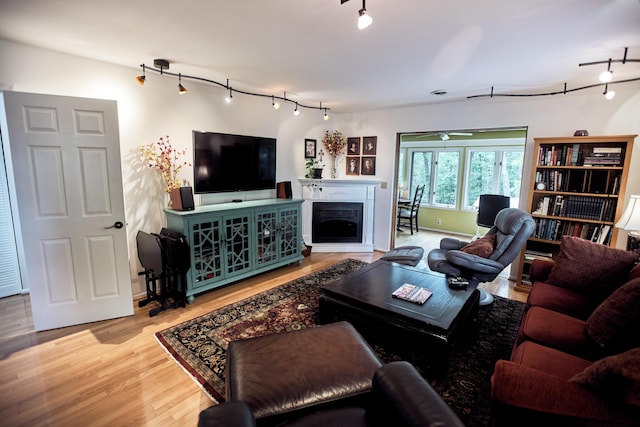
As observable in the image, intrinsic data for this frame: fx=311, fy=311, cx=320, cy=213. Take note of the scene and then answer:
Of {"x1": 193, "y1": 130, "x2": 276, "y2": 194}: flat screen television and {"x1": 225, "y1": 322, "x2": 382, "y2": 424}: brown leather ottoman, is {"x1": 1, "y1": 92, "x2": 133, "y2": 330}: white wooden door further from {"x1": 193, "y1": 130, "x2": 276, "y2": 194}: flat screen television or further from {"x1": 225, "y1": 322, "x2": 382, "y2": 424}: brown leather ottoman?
{"x1": 225, "y1": 322, "x2": 382, "y2": 424}: brown leather ottoman

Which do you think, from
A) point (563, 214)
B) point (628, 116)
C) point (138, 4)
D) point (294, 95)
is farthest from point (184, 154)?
point (628, 116)

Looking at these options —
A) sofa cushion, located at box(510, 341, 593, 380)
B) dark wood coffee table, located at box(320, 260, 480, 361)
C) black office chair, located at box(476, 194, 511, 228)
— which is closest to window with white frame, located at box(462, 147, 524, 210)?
black office chair, located at box(476, 194, 511, 228)

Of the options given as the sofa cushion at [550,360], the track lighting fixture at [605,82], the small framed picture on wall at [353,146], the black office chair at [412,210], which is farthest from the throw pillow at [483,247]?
the black office chair at [412,210]

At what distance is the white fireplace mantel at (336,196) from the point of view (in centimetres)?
522

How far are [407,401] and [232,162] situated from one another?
3464mm

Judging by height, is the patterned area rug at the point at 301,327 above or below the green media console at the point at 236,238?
below

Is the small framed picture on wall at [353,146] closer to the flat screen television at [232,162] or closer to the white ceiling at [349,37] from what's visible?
the flat screen television at [232,162]

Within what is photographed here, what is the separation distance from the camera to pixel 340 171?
5.74 meters

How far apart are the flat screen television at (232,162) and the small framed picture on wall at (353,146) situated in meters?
1.59

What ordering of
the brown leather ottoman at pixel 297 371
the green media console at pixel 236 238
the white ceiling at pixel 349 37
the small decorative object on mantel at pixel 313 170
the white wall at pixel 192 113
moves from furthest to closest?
the small decorative object on mantel at pixel 313 170 → the green media console at pixel 236 238 → the white wall at pixel 192 113 → the white ceiling at pixel 349 37 → the brown leather ottoman at pixel 297 371

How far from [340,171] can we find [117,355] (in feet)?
14.1

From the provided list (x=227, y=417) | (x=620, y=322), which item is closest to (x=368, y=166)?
(x=620, y=322)

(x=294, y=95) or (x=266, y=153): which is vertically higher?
(x=294, y=95)

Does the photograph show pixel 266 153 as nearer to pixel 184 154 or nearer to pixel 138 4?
pixel 184 154
